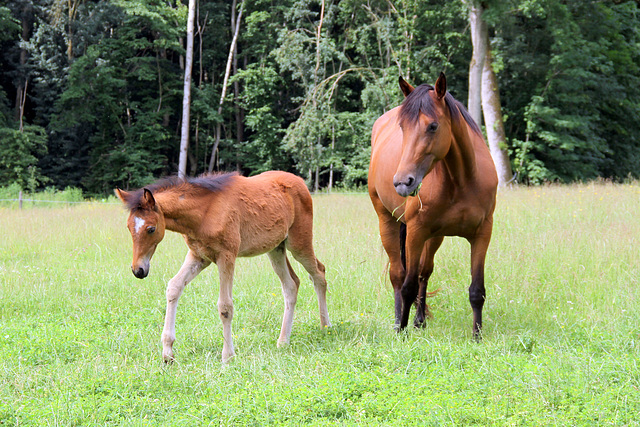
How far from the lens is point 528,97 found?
934 inches

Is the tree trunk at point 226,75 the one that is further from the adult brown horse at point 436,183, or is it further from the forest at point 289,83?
the adult brown horse at point 436,183

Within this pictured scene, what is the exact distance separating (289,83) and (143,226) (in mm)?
26689

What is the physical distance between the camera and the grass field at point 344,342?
12.0 ft

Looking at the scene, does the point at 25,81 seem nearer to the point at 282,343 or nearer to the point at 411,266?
the point at 282,343

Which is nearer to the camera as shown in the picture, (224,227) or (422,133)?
(422,133)

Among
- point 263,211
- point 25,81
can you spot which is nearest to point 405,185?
point 263,211

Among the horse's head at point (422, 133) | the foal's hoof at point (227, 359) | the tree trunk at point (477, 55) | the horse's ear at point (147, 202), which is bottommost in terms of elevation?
the foal's hoof at point (227, 359)

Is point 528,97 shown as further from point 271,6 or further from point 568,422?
point 568,422

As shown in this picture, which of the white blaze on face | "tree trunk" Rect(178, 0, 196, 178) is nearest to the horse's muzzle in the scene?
the white blaze on face

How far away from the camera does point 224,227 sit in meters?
5.04

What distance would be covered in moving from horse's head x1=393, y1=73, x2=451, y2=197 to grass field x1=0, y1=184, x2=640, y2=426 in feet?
4.85

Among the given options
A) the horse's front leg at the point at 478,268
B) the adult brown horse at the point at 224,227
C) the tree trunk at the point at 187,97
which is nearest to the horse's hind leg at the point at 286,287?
the adult brown horse at the point at 224,227

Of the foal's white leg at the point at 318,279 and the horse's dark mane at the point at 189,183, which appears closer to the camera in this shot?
the horse's dark mane at the point at 189,183

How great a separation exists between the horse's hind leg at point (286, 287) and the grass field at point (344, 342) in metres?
0.17
